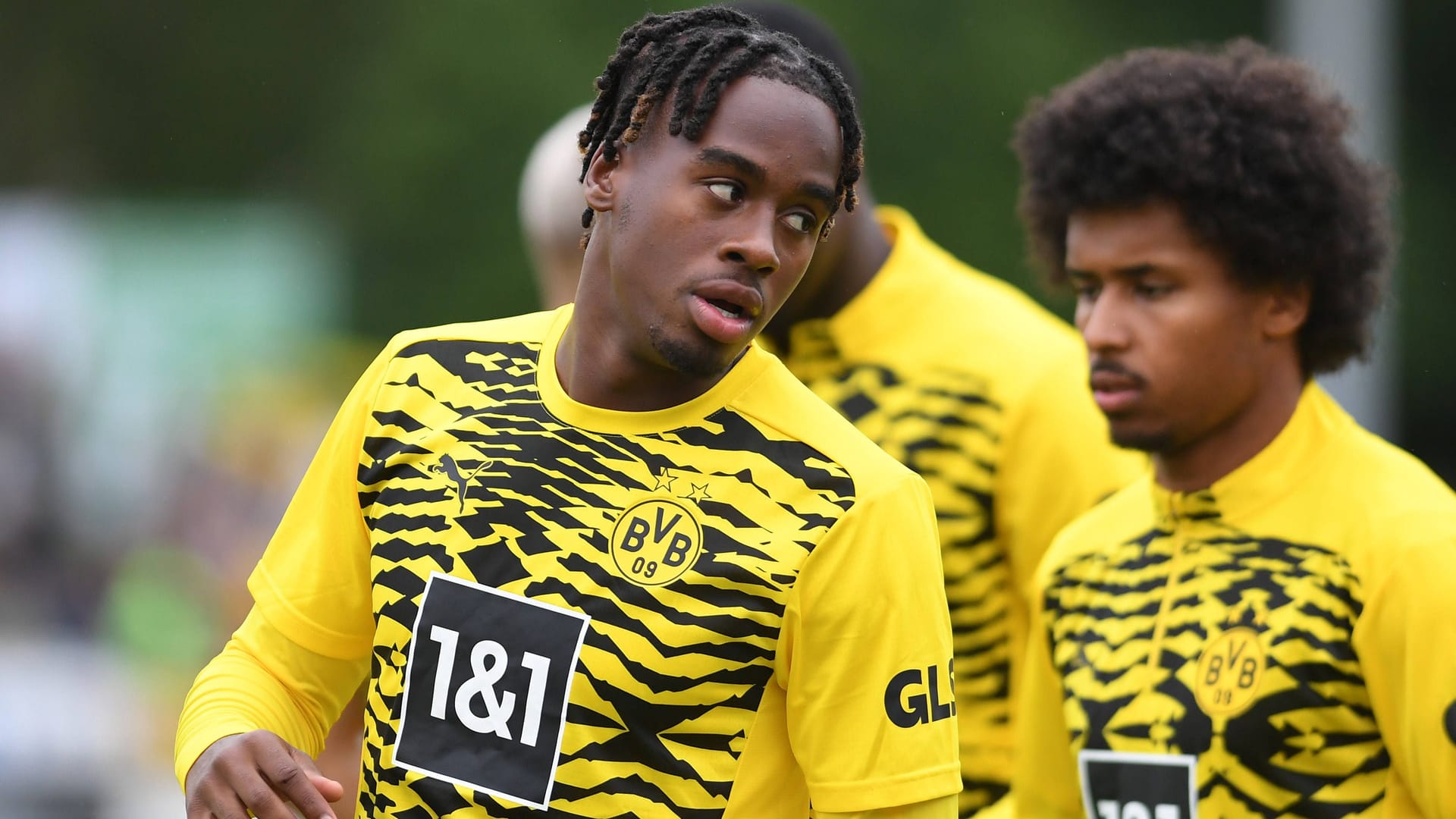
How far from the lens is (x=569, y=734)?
3.00m

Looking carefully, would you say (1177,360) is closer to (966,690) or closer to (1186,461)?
(1186,461)

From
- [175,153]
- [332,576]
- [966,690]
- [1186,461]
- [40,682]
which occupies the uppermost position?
[175,153]

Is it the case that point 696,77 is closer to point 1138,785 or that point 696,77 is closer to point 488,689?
point 488,689

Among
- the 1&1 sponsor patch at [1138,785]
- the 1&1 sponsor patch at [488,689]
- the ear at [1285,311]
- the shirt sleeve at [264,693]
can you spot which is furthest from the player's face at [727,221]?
the ear at [1285,311]

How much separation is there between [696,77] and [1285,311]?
185cm

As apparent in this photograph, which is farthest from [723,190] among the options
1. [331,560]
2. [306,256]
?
[306,256]

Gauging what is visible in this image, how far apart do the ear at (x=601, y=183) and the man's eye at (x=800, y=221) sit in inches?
12.8

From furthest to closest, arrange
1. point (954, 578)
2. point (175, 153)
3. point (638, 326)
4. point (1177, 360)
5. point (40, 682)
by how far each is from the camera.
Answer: point (175, 153) → point (40, 682) → point (954, 578) → point (1177, 360) → point (638, 326)

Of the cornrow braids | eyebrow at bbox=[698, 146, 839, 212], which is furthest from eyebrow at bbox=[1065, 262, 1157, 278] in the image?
eyebrow at bbox=[698, 146, 839, 212]

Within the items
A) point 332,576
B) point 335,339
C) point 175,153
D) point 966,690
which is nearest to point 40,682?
point 335,339

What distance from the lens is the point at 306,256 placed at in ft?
49.1

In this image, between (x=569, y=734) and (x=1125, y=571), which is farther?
(x=1125, y=571)

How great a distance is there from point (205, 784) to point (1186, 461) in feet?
7.38

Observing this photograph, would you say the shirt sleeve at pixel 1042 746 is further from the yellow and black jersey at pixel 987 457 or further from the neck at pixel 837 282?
the neck at pixel 837 282
